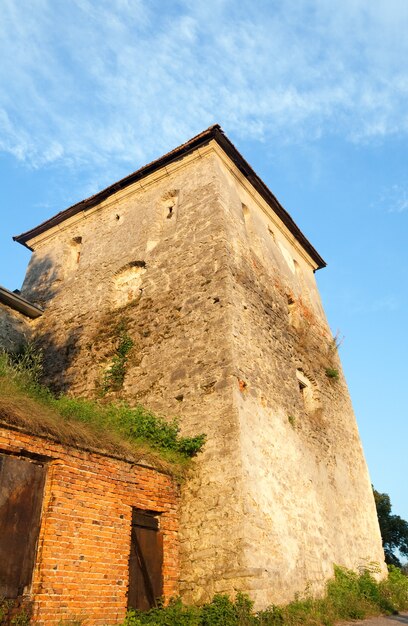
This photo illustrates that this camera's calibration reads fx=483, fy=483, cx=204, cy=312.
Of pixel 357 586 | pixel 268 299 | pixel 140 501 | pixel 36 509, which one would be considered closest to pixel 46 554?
pixel 36 509

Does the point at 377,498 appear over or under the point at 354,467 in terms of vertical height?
over

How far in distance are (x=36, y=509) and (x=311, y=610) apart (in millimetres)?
4242

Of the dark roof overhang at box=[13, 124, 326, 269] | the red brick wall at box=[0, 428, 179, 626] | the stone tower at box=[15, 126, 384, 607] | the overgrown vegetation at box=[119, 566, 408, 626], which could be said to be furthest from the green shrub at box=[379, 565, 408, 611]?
the dark roof overhang at box=[13, 124, 326, 269]

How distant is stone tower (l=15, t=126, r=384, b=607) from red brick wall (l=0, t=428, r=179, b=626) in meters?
1.16

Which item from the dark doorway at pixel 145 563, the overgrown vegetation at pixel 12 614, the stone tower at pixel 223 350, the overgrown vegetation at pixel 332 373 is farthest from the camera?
the overgrown vegetation at pixel 332 373

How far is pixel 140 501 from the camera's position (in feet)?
22.6

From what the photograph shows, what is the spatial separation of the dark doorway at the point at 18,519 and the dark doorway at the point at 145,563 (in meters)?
1.57

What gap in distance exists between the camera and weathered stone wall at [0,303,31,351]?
1210cm

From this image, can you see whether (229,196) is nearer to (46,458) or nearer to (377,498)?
(46,458)

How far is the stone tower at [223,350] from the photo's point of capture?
720 centimetres

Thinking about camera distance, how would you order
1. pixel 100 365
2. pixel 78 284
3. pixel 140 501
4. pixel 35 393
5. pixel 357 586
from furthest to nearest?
1. pixel 78 284
2. pixel 100 365
3. pixel 357 586
4. pixel 35 393
5. pixel 140 501

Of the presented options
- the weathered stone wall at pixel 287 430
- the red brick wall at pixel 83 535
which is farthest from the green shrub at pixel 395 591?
the red brick wall at pixel 83 535

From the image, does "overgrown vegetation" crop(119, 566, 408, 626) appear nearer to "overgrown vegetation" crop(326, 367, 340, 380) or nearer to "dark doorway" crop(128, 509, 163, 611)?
"dark doorway" crop(128, 509, 163, 611)

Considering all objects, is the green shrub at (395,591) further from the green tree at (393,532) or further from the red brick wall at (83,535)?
the green tree at (393,532)
